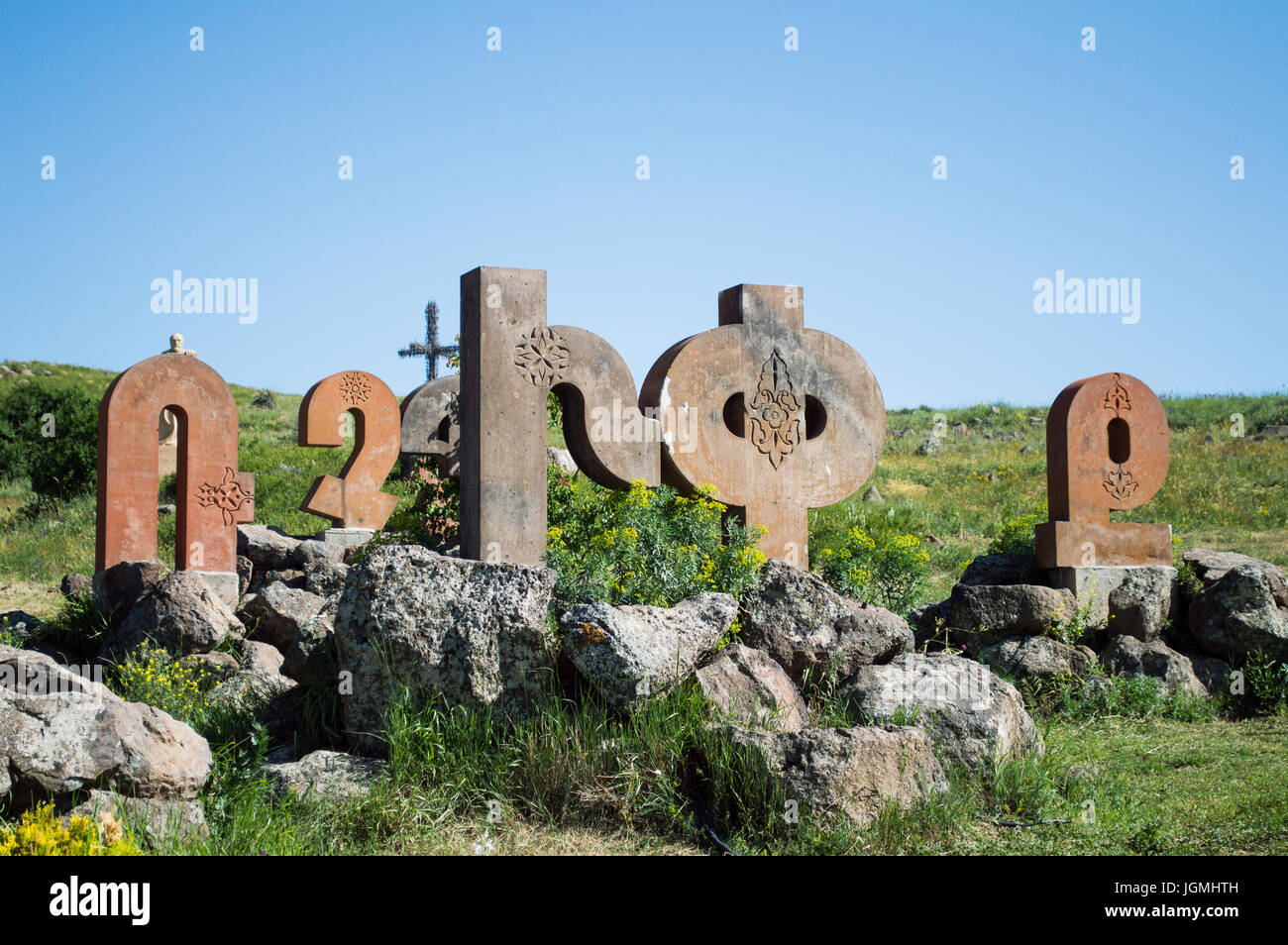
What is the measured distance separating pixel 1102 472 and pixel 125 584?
8.51 m

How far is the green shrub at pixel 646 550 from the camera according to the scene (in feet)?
22.3

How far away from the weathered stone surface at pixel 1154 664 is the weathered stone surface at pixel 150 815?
710 cm

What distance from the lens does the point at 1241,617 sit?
884cm

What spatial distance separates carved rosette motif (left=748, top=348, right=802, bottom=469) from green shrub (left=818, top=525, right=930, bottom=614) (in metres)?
0.84

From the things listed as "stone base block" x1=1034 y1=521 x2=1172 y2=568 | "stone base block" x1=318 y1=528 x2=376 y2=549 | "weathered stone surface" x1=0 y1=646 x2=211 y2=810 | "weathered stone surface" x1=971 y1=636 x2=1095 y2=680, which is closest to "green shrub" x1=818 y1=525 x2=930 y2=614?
"weathered stone surface" x1=971 y1=636 x2=1095 y2=680

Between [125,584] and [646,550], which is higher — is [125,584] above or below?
below

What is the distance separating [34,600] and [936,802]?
11.9m

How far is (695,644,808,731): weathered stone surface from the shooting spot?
241 inches

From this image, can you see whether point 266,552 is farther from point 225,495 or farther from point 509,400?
point 509,400

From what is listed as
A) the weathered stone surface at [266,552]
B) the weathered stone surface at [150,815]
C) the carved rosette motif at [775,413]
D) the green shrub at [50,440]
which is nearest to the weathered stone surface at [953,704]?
the carved rosette motif at [775,413]

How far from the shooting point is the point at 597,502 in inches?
304

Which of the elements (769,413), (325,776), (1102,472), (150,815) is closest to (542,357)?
(769,413)
